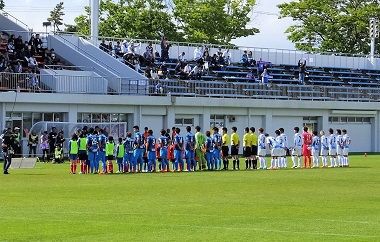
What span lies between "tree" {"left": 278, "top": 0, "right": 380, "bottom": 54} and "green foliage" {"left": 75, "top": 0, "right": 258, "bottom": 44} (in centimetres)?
537

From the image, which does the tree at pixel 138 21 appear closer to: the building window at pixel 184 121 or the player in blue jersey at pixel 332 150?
the building window at pixel 184 121

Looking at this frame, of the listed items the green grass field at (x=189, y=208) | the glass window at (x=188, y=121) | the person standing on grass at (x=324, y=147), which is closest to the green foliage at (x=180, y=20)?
the glass window at (x=188, y=121)

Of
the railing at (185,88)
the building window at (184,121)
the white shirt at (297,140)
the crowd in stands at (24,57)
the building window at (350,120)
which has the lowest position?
the white shirt at (297,140)

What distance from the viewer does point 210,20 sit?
3799 inches

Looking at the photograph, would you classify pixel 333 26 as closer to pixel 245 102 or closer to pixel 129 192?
pixel 245 102

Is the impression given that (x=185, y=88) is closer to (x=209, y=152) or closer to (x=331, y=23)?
→ (x=209, y=152)

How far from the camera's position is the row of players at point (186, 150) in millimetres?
42781

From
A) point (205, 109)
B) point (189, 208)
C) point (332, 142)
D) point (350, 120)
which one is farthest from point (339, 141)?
point (189, 208)

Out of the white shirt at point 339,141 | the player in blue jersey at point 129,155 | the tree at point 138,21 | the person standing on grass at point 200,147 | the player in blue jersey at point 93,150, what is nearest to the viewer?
the player in blue jersey at point 93,150

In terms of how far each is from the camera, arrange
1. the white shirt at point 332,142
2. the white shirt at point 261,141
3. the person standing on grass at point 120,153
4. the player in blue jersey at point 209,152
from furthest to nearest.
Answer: the white shirt at point 332,142 < the white shirt at point 261,141 < the player in blue jersey at point 209,152 < the person standing on grass at point 120,153

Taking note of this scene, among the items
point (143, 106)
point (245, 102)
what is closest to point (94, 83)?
point (143, 106)

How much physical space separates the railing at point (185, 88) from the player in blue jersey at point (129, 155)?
13.9 m

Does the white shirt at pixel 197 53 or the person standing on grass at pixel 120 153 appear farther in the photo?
the white shirt at pixel 197 53

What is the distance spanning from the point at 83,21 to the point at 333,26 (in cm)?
2502
